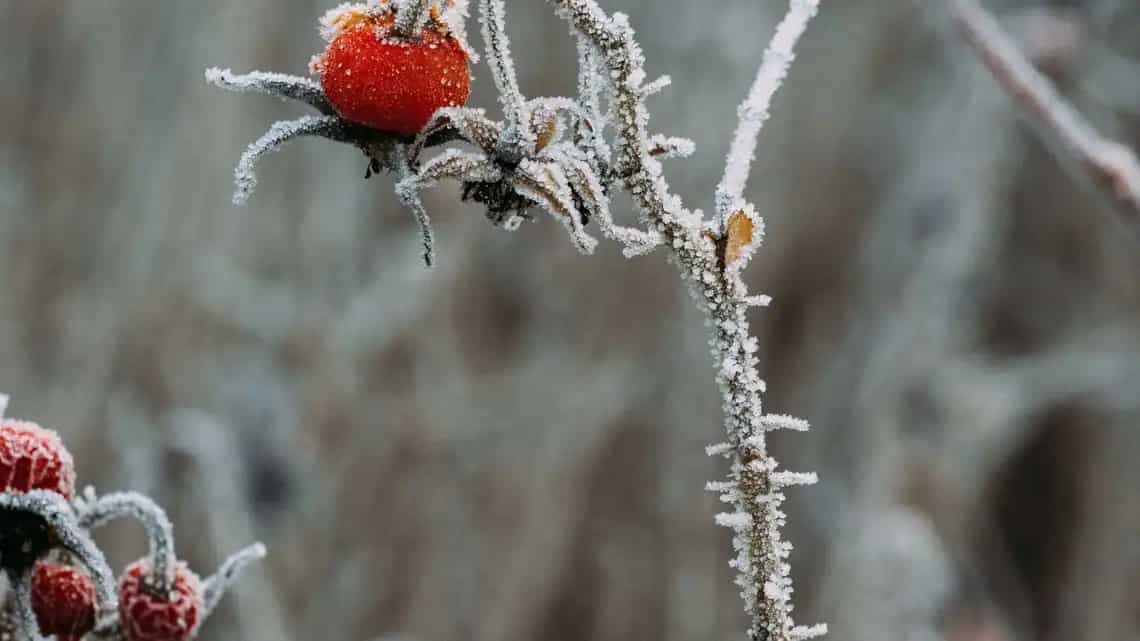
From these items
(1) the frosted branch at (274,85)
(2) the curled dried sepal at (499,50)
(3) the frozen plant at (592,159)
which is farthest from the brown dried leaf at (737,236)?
(1) the frosted branch at (274,85)

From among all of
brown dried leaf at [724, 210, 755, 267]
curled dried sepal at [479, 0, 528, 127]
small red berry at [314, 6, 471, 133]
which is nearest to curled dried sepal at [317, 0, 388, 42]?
small red berry at [314, 6, 471, 133]

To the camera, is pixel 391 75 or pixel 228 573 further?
pixel 228 573

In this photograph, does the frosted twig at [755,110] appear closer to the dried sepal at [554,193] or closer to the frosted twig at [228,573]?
the dried sepal at [554,193]

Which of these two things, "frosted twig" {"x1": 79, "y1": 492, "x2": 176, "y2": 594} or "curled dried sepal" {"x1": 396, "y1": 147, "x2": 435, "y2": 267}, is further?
"frosted twig" {"x1": 79, "y1": 492, "x2": 176, "y2": 594}

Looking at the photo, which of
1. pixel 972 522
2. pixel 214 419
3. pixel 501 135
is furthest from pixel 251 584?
pixel 972 522

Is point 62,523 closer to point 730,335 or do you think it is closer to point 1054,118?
point 730,335

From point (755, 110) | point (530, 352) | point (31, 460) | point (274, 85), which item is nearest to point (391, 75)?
point (274, 85)

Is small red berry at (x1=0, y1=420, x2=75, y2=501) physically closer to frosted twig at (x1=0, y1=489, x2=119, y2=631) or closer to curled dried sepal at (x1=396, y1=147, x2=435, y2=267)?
frosted twig at (x1=0, y1=489, x2=119, y2=631)

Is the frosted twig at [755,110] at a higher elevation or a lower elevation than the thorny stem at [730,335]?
higher
